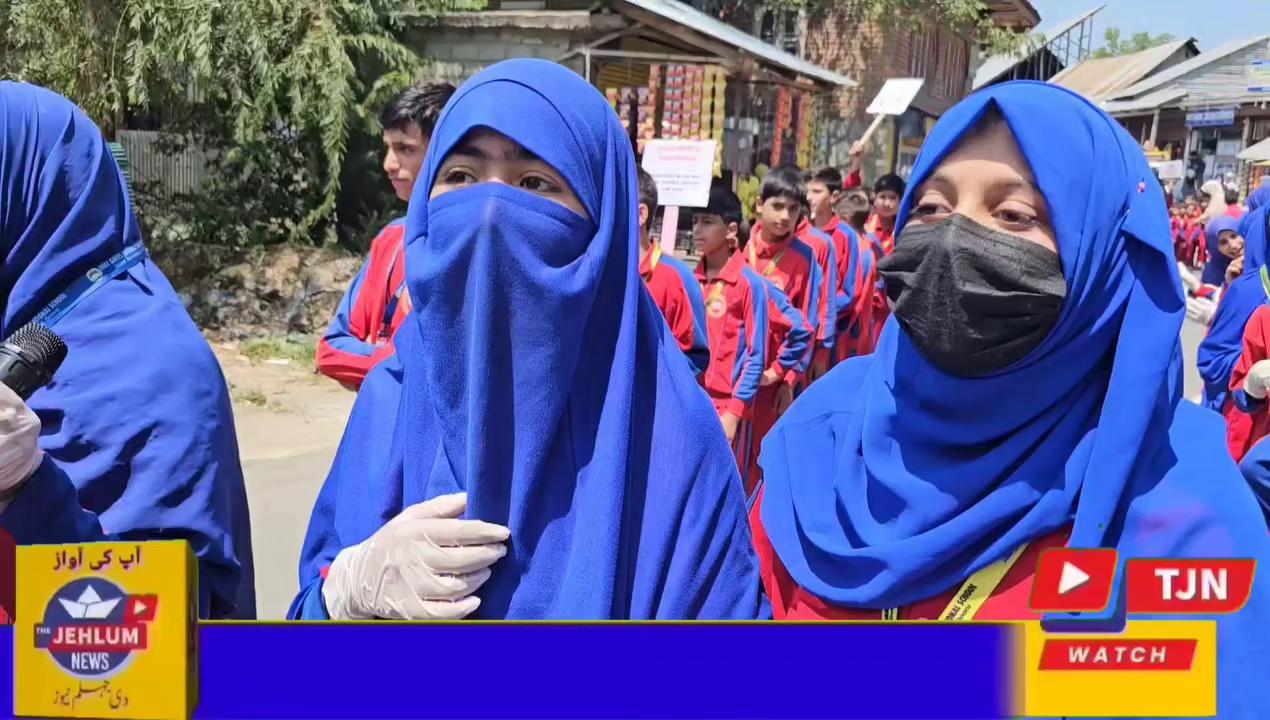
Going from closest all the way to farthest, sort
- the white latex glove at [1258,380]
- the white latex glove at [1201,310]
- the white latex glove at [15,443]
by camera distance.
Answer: the white latex glove at [15,443], the white latex glove at [1258,380], the white latex glove at [1201,310]

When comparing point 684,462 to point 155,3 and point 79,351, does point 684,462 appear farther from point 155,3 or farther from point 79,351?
point 155,3

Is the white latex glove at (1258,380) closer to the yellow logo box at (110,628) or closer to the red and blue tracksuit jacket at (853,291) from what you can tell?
the red and blue tracksuit jacket at (853,291)

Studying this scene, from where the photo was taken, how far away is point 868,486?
1.61 meters

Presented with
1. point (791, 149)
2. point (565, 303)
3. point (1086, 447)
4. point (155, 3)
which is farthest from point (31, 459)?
point (791, 149)

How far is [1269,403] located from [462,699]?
3.44 meters

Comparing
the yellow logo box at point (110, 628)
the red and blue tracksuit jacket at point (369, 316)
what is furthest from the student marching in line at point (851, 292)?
the yellow logo box at point (110, 628)

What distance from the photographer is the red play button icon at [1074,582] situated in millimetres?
985

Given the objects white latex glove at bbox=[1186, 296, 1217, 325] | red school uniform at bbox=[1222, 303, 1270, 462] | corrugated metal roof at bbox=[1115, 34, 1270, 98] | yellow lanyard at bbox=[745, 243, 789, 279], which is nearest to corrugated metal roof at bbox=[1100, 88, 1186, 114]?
corrugated metal roof at bbox=[1115, 34, 1270, 98]

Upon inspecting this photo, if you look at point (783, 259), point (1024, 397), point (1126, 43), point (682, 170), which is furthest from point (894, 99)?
point (1126, 43)

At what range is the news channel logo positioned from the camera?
92cm

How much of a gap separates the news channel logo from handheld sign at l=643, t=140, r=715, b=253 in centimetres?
485

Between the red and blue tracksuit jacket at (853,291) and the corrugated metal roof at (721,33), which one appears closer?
the red and blue tracksuit jacket at (853,291)

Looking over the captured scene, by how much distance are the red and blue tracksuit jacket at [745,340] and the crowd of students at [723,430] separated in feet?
10.6

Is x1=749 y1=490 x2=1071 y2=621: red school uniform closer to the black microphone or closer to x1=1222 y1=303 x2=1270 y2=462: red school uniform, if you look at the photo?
the black microphone
